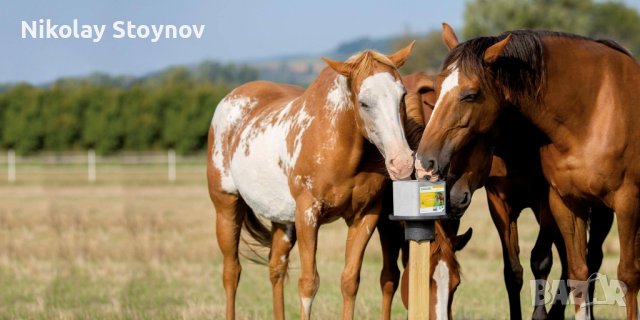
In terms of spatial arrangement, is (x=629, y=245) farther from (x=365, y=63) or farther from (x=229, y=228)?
(x=229, y=228)

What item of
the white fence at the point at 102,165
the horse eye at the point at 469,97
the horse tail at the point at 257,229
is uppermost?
the horse eye at the point at 469,97

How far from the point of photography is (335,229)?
58.9 feet

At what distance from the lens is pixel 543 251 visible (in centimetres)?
727

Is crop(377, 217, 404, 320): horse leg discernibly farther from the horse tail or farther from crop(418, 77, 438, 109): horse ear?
the horse tail

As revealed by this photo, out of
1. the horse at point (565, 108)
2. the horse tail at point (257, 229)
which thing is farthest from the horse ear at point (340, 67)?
the horse tail at point (257, 229)

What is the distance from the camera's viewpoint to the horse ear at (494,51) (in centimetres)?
565

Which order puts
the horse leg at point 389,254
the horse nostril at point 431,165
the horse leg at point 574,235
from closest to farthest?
the horse nostril at point 431,165
the horse leg at point 574,235
the horse leg at point 389,254

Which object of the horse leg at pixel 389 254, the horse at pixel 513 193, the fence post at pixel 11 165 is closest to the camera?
the horse at pixel 513 193

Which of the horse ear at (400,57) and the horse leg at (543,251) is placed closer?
the horse ear at (400,57)

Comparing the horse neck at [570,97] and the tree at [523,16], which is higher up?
the tree at [523,16]

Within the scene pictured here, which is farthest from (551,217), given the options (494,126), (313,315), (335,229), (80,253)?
(335,229)

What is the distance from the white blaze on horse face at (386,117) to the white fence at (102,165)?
2952 cm

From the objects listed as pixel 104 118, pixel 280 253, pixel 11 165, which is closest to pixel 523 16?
pixel 104 118

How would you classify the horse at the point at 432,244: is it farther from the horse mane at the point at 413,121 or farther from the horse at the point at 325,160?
the horse at the point at 325,160
